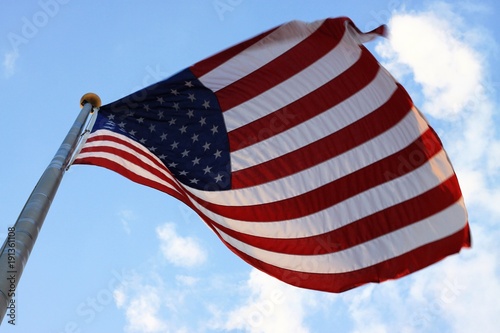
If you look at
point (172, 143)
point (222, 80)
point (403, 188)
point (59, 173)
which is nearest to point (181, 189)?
point (172, 143)

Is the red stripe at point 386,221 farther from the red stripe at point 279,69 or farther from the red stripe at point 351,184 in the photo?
the red stripe at point 279,69

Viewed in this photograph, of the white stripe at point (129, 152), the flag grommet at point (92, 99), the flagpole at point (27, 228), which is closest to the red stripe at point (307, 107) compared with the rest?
the white stripe at point (129, 152)

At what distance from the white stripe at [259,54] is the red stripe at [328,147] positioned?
1.53 metres

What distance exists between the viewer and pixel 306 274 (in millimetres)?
10234

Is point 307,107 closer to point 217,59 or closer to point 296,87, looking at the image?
point 296,87

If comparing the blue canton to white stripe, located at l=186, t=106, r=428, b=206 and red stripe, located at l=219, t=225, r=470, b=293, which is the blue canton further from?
red stripe, located at l=219, t=225, r=470, b=293

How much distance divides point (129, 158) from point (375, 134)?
13.2 ft

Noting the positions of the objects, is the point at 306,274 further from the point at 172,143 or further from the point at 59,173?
the point at 59,173

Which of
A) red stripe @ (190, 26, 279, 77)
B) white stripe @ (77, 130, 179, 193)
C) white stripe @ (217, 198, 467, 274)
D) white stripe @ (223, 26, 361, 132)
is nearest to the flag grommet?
white stripe @ (77, 130, 179, 193)

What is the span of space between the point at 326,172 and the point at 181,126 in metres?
2.49

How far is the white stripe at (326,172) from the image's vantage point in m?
10.1

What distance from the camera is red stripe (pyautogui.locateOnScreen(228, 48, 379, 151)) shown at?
33.7 ft

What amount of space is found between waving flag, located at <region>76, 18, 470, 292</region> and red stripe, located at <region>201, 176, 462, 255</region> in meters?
0.02

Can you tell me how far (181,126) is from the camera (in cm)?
1009
